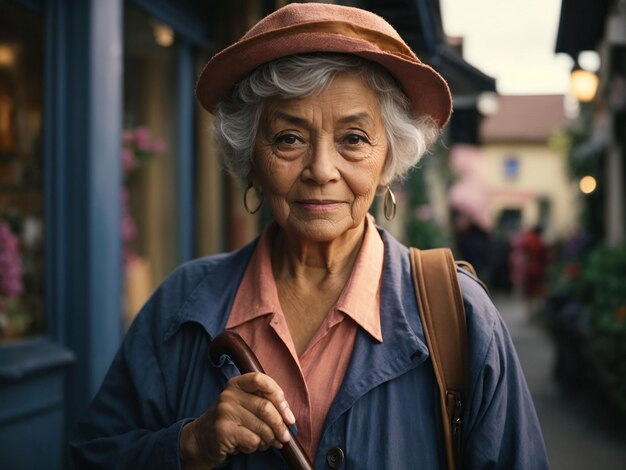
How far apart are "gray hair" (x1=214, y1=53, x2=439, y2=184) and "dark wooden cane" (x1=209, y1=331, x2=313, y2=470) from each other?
49cm

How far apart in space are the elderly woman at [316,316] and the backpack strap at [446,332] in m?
0.03

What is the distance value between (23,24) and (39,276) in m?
1.27

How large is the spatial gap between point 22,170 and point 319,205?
2.62m

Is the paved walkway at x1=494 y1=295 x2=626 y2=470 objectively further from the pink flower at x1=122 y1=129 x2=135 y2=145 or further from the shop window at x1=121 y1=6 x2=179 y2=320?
the pink flower at x1=122 y1=129 x2=135 y2=145

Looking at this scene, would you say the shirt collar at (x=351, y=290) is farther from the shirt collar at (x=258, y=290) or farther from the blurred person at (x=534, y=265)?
the blurred person at (x=534, y=265)

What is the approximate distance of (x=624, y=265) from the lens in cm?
679

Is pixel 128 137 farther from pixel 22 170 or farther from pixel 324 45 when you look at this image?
pixel 324 45

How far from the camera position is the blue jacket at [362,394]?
166 cm

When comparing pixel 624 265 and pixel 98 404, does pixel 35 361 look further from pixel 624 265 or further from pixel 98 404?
pixel 624 265

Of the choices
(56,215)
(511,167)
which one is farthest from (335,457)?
(511,167)

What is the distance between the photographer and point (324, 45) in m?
1.64

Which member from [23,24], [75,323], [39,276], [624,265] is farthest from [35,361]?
[624,265]

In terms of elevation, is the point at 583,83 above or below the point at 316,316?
above

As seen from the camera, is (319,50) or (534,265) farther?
(534,265)
